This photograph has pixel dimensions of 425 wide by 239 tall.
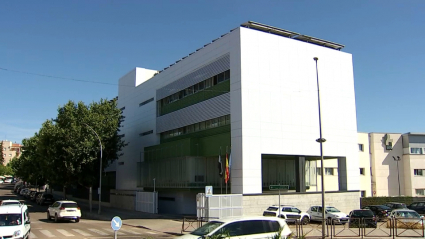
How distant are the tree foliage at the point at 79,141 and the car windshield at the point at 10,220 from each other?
20.5 metres

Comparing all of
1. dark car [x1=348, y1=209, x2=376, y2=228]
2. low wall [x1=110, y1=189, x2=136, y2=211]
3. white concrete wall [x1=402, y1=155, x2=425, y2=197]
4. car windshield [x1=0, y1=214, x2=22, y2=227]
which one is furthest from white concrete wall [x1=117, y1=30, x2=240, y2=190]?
white concrete wall [x1=402, y1=155, x2=425, y2=197]

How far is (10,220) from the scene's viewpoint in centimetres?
1762

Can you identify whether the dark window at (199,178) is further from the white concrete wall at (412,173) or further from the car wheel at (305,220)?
the white concrete wall at (412,173)

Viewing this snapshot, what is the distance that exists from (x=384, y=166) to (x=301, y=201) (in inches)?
1056

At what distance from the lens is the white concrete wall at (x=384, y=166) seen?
55.2 meters

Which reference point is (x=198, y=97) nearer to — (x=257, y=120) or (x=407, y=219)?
(x=257, y=120)

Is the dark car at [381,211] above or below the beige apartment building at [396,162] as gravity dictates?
below

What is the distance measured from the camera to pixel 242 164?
1243 inches

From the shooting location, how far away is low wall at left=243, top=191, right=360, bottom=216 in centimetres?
3153

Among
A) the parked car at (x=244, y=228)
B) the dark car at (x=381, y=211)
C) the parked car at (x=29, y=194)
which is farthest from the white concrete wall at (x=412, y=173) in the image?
the parked car at (x=29, y=194)

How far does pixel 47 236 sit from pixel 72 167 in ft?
60.6

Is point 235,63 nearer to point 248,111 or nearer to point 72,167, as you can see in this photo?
point 248,111

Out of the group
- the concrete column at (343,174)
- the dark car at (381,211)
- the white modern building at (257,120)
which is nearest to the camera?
the white modern building at (257,120)

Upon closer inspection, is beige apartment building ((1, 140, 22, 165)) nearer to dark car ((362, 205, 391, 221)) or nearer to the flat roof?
the flat roof
